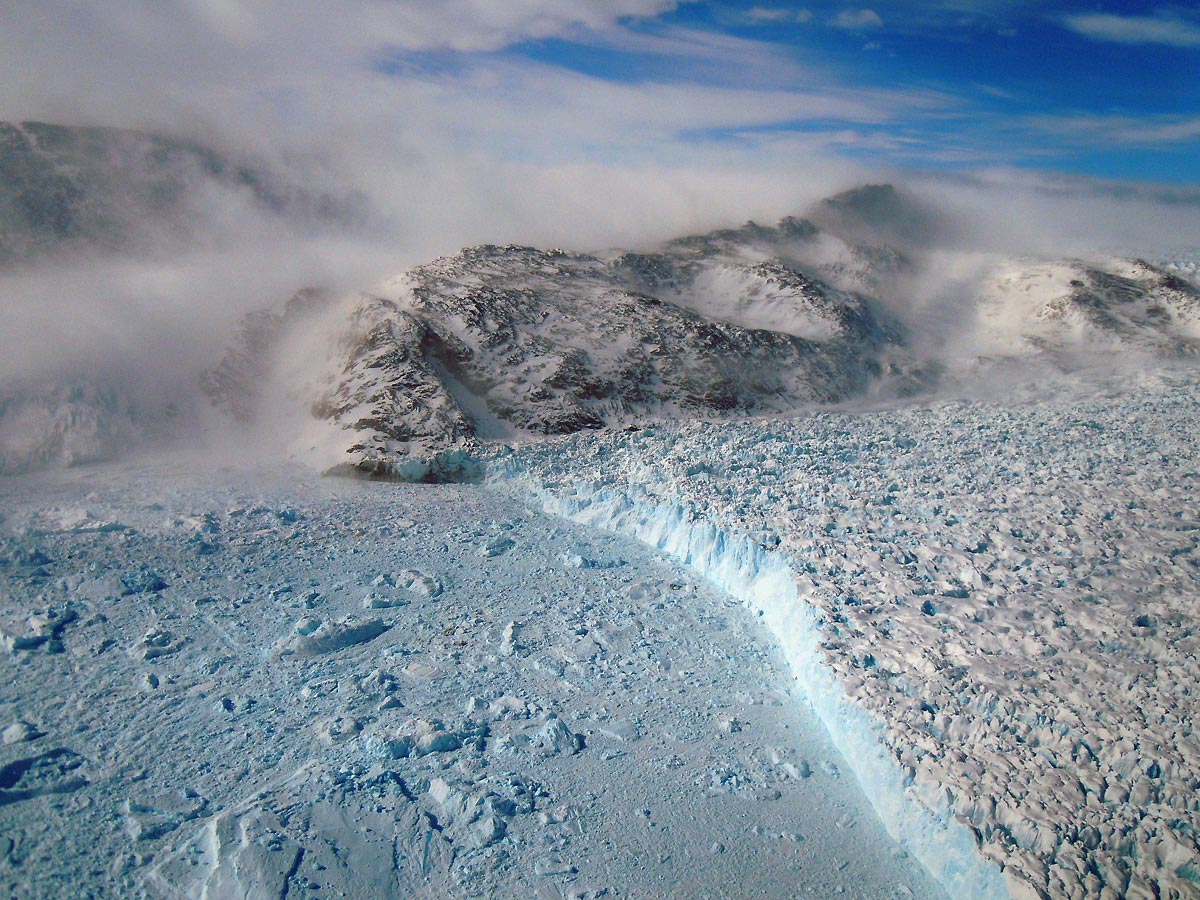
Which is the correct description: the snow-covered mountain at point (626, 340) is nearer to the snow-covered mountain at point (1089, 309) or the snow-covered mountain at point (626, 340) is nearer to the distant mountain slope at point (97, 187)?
the snow-covered mountain at point (1089, 309)


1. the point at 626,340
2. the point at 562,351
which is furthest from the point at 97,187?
the point at 626,340

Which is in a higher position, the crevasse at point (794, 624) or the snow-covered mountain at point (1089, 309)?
the crevasse at point (794, 624)

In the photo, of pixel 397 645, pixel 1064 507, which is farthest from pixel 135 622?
pixel 1064 507

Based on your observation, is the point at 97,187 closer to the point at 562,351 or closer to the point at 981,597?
the point at 562,351

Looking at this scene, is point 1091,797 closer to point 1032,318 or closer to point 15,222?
point 1032,318

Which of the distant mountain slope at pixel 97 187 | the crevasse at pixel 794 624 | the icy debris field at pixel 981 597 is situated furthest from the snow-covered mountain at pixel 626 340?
the distant mountain slope at pixel 97 187

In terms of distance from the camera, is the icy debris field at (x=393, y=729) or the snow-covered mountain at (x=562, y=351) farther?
the snow-covered mountain at (x=562, y=351)
